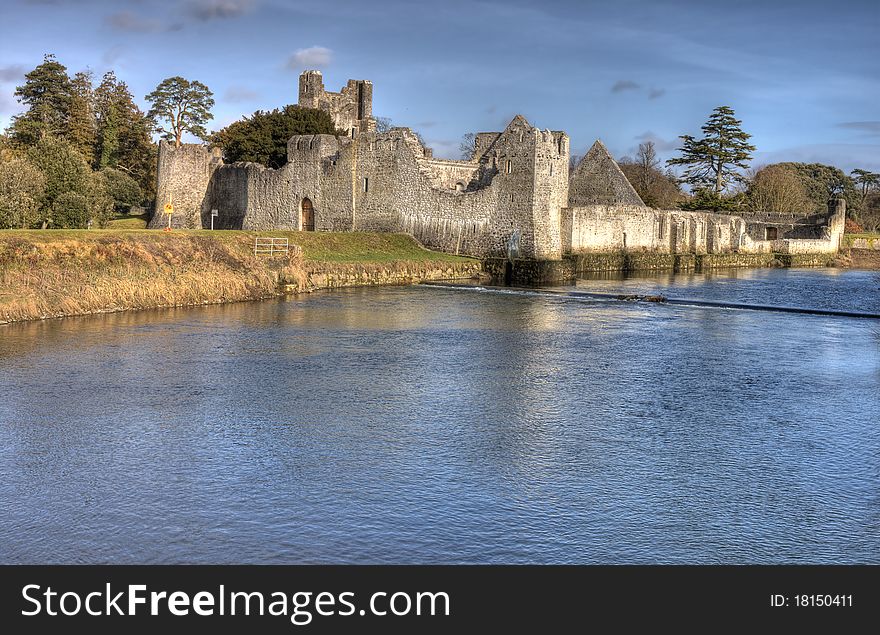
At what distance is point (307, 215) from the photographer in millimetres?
36844

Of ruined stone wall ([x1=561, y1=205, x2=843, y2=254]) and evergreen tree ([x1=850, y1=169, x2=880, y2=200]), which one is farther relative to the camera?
evergreen tree ([x1=850, y1=169, x2=880, y2=200])

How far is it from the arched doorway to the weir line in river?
1015cm

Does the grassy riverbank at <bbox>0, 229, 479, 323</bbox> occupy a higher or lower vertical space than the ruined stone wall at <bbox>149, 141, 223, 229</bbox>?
lower

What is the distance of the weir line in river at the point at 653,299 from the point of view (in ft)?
70.8

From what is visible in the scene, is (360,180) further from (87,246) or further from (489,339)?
(489,339)

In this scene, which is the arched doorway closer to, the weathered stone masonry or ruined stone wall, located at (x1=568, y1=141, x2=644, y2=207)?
the weathered stone masonry

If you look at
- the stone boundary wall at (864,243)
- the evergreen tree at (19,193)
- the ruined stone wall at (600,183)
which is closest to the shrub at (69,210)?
the evergreen tree at (19,193)

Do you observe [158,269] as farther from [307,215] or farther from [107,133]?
[107,133]

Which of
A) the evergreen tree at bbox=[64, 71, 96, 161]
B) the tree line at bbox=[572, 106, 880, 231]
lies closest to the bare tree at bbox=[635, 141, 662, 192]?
the tree line at bbox=[572, 106, 880, 231]

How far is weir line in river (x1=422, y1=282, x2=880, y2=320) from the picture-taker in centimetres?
2159

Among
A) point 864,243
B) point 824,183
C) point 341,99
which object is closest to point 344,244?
point 341,99
